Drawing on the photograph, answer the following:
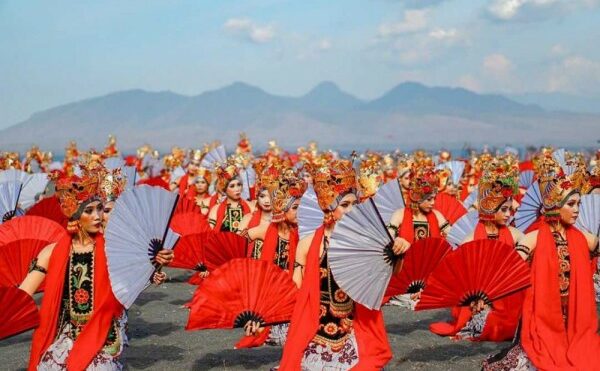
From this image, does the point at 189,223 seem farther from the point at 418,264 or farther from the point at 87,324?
the point at 87,324

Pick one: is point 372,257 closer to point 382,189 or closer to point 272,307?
point 272,307

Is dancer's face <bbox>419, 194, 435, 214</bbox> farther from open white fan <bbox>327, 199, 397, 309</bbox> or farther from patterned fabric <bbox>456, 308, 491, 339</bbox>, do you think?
open white fan <bbox>327, 199, 397, 309</bbox>

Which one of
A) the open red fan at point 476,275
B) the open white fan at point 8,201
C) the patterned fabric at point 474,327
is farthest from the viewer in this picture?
the open white fan at point 8,201

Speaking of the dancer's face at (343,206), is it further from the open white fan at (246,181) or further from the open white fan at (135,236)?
the open white fan at (246,181)

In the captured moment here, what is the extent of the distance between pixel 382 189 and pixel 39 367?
5.42 metres

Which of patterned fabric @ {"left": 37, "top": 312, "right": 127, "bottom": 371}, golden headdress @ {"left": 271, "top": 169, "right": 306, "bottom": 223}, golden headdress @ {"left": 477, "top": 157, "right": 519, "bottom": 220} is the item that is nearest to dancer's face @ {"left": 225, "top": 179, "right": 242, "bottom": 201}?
golden headdress @ {"left": 271, "top": 169, "right": 306, "bottom": 223}

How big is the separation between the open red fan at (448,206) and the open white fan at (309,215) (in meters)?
4.85

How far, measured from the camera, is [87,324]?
20.9 ft

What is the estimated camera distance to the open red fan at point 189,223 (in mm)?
11594

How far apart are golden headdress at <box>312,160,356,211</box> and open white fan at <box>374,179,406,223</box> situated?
13.9 ft

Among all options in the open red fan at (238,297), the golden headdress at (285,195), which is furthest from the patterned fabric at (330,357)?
the golden headdress at (285,195)

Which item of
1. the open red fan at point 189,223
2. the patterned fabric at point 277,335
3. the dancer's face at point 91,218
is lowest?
the patterned fabric at point 277,335

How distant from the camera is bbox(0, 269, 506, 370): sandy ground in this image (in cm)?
862

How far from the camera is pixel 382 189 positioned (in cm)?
1062
